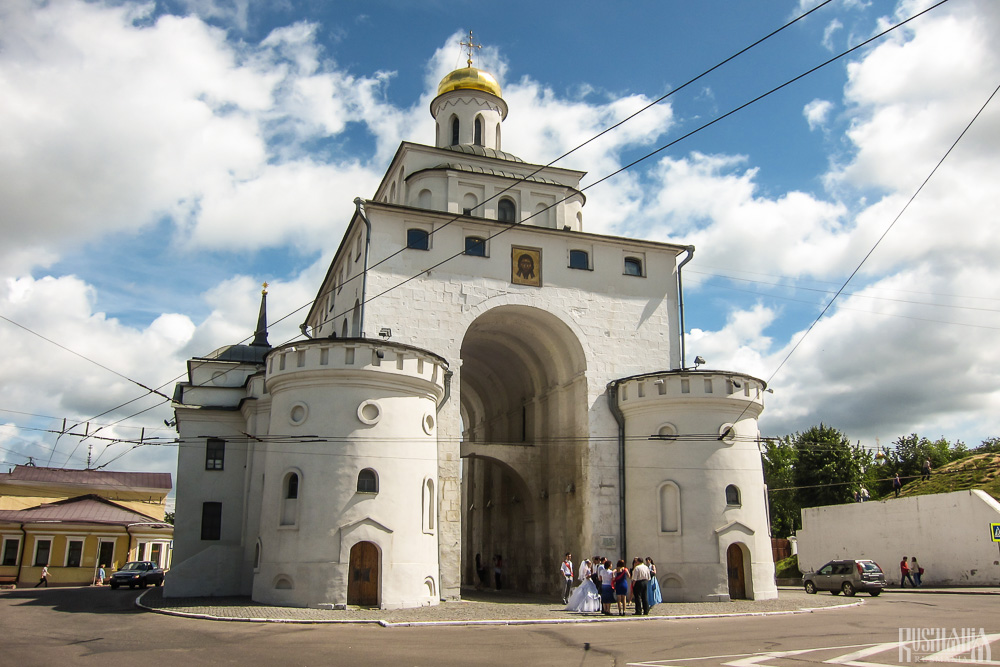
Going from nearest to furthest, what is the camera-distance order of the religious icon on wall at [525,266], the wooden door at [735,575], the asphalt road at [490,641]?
1. the asphalt road at [490,641]
2. the wooden door at [735,575]
3. the religious icon on wall at [525,266]

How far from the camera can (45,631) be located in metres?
15.1

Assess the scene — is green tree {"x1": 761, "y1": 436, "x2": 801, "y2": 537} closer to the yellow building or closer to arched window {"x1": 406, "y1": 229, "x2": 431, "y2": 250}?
arched window {"x1": 406, "y1": 229, "x2": 431, "y2": 250}

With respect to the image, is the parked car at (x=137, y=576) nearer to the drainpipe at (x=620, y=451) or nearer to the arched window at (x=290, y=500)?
the arched window at (x=290, y=500)

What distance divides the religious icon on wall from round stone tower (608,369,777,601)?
494 centimetres

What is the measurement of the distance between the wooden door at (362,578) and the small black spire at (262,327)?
638 inches

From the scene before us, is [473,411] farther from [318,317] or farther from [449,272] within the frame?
[449,272]

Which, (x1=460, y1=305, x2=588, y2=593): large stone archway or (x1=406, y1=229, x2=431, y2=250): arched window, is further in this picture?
(x1=460, y1=305, x2=588, y2=593): large stone archway

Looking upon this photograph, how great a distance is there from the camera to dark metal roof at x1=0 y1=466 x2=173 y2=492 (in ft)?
160

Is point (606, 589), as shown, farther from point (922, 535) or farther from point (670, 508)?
point (922, 535)

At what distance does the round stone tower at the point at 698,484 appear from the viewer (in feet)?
78.3

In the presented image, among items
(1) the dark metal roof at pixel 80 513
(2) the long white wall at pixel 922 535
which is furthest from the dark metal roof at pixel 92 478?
(2) the long white wall at pixel 922 535

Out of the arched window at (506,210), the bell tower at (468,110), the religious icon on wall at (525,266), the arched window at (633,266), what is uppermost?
the bell tower at (468,110)

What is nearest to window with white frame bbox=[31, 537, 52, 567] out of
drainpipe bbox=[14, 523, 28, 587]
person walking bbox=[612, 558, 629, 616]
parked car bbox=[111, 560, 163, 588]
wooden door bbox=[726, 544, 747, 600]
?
drainpipe bbox=[14, 523, 28, 587]

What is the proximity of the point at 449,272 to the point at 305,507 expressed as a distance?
31.2 feet
